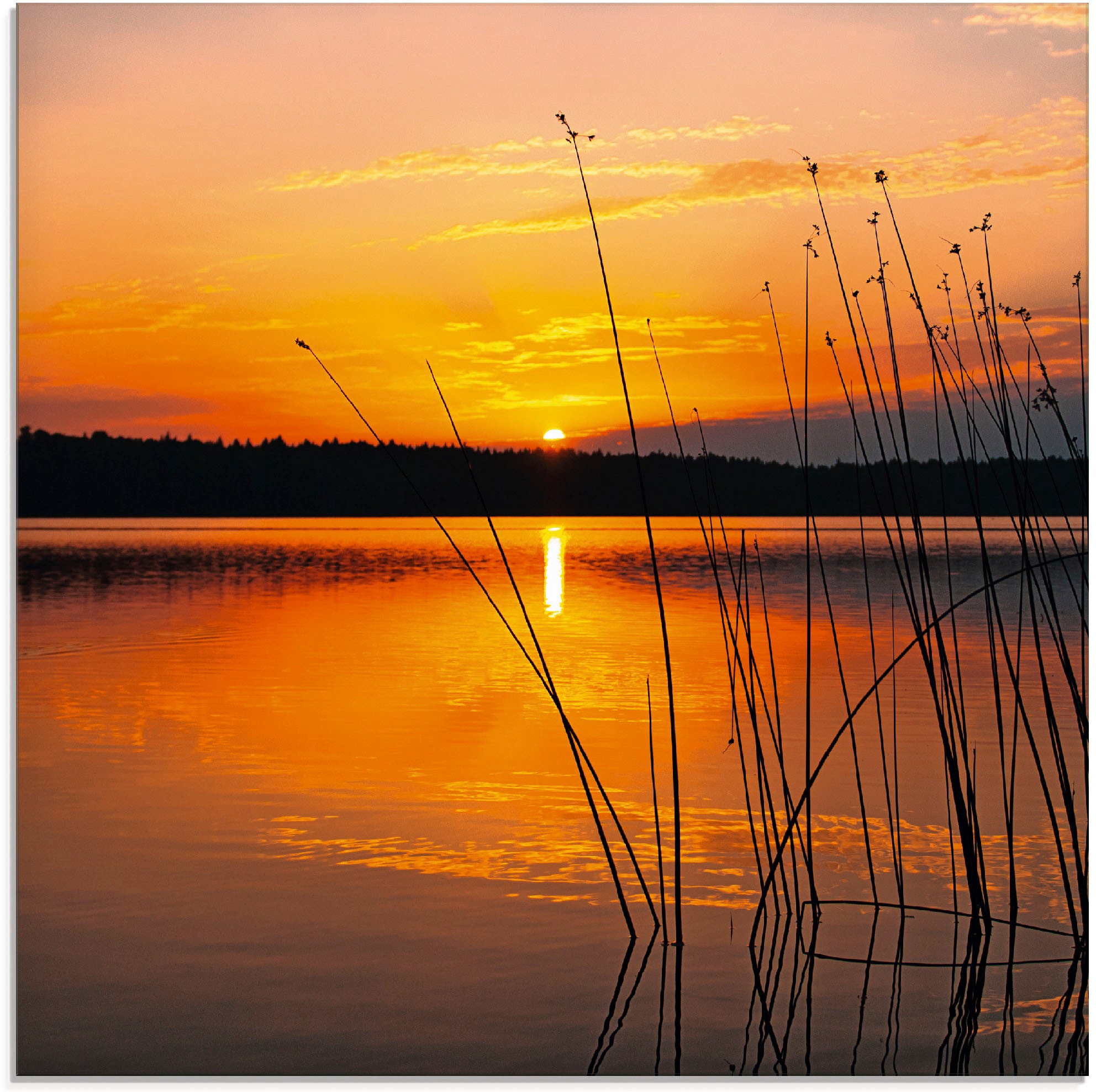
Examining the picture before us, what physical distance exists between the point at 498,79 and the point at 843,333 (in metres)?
1.52

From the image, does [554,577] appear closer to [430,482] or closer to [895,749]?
[430,482]

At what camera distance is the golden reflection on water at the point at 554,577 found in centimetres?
1224

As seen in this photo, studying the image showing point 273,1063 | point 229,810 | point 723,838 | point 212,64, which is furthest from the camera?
point 229,810

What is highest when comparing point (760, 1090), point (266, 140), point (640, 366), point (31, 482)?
point (266, 140)

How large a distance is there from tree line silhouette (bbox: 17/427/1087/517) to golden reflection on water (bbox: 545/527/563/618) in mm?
1894

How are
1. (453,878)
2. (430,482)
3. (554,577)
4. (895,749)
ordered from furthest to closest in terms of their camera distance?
(430,482)
(554,577)
(453,878)
(895,749)

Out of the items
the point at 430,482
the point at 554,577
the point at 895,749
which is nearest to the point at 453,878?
the point at 895,749

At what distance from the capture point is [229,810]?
167 inches

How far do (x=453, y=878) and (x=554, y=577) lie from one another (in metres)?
13.3

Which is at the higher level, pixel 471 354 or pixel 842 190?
pixel 842 190

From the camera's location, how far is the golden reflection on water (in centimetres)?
1224

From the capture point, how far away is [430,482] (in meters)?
26.5

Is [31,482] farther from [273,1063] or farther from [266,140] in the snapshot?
[273,1063]

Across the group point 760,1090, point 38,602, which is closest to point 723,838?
point 760,1090
